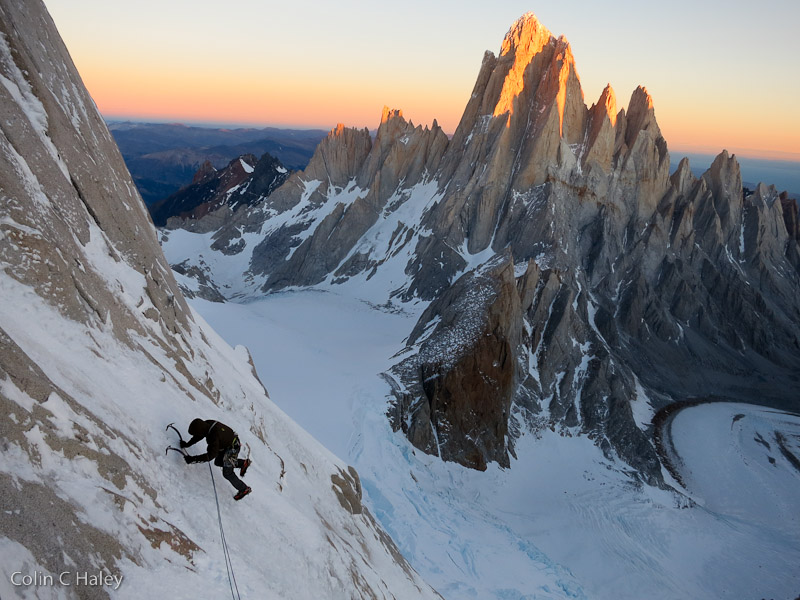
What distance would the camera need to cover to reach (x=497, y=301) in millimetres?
37688

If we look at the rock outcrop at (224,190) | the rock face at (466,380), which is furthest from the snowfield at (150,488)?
the rock outcrop at (224,190)

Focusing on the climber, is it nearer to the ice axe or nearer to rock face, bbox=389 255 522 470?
the ice axe

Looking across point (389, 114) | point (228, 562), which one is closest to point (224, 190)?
point (389, 114)

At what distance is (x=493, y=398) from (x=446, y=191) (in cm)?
4231

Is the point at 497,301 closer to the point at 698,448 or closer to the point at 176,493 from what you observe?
the point at 698,448

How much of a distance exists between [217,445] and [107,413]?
1.90 m

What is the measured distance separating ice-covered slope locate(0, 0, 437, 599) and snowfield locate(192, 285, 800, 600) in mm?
9309

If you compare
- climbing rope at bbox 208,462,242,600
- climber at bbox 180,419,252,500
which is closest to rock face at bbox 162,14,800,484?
climber at bbox 180,419,252,500

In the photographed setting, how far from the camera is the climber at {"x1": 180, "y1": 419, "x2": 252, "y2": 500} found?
8352mm

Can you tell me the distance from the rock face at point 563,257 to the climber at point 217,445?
26657 millimetres

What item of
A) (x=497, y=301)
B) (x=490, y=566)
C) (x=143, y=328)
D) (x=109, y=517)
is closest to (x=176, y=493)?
(x=109, y=517)

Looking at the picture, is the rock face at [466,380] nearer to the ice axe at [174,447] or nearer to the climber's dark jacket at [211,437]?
the ice axe at [174,447]

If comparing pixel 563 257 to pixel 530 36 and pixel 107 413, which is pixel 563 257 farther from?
pixel 107 413

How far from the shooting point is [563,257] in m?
55.8
